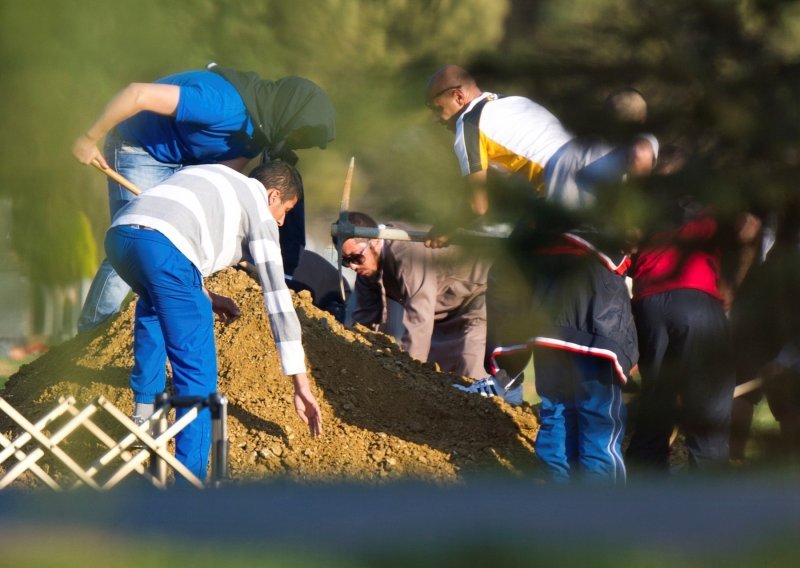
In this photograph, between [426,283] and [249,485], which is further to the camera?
[426,283]

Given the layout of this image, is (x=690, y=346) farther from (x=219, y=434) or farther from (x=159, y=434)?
(x=159, y=434)

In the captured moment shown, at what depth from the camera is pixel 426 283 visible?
217 inches

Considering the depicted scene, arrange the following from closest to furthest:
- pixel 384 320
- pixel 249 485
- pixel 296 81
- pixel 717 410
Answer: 1. pixel 249 485
2. pixel 717 410
3. pixel 296 81
4. pixel 384 320

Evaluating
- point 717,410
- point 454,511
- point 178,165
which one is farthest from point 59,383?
point 454,511

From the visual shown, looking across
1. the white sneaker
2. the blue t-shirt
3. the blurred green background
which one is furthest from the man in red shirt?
the white sneaker

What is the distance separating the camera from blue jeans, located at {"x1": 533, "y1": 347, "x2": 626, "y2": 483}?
13.8 ft

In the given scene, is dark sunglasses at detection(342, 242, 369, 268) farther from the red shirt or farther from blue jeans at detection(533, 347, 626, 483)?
the red shirt

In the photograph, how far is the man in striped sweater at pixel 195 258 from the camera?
414cm

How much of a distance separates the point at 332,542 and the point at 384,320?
611 cm

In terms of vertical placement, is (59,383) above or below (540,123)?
below

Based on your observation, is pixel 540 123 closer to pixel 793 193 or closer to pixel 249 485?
pixel 793 193

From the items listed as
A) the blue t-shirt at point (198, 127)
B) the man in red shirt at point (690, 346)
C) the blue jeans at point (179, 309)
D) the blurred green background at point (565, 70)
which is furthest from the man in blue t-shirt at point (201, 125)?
the blurred green background at point (565, 70)

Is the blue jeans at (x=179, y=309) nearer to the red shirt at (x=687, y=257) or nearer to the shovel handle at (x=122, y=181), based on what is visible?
the shovel handle at (x=122, y=181)

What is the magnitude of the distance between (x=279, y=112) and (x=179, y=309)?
1043 mm
